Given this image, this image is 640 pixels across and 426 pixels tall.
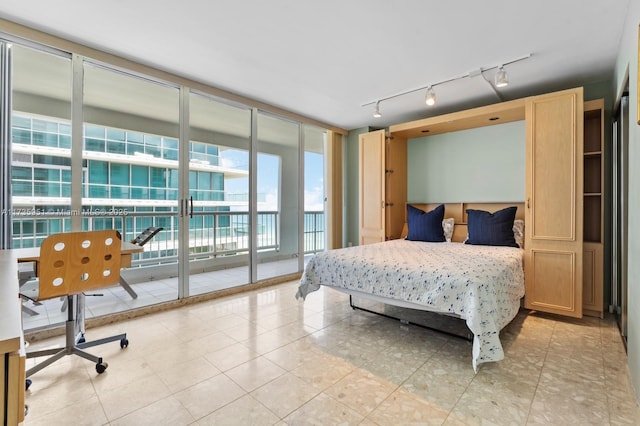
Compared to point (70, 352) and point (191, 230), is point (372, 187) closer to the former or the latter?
point (191, 230)

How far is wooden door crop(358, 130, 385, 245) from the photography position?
4500 mm

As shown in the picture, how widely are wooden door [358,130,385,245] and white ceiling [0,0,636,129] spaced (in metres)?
1.09

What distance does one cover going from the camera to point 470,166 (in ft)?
13.6

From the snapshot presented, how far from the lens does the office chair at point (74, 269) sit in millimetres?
1845

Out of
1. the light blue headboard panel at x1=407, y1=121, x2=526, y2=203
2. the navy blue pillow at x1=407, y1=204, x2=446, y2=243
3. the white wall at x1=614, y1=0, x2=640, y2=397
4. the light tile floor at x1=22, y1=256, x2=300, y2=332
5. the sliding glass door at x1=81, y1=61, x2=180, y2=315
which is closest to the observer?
the white wall at x1=614, y1=0, x2=640, y2=397

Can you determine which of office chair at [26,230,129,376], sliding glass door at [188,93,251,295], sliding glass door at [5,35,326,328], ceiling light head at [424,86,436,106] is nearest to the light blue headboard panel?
ceiling light head at [424,86,436,106]

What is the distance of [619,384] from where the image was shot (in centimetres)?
183

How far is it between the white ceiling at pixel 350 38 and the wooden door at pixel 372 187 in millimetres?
1086

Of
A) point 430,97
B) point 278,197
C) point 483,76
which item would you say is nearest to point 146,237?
point 278,197

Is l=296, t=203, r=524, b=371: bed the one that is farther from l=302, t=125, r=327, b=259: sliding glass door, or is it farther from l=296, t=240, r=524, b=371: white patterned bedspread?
l=302, t=125, r=327, b=259: sliding glass door

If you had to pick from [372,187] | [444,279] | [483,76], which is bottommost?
[444,279]

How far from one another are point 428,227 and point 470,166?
1075 mm

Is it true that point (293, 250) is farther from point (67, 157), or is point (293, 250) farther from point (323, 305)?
point (67, 157)

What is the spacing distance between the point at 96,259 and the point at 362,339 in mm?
2063
